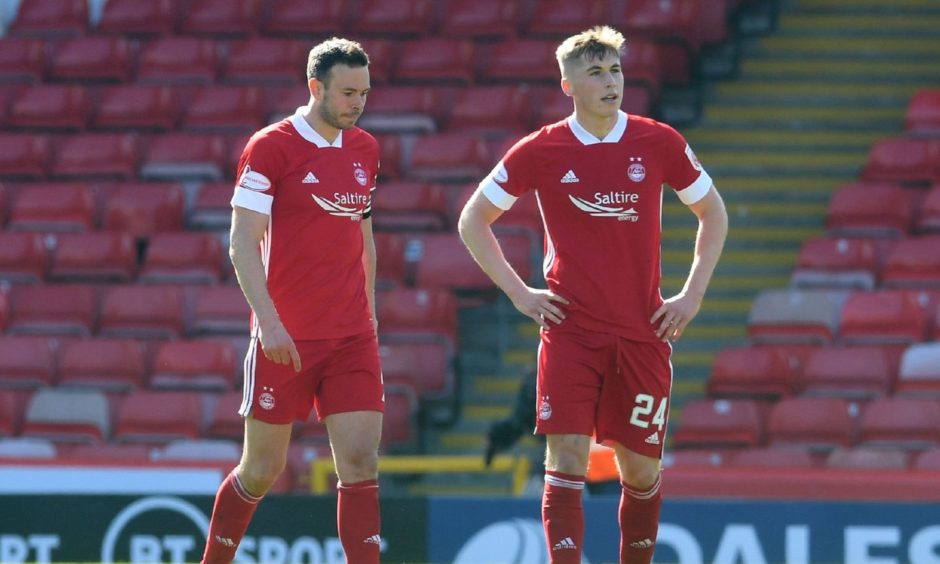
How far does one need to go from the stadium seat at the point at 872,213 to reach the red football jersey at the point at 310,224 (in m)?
7.92

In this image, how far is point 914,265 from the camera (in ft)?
42.4

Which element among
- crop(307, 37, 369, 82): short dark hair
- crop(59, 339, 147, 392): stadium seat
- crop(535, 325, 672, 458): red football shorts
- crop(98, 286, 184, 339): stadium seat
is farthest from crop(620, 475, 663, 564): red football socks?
crop(98, 286, 184, 339): stadium seat

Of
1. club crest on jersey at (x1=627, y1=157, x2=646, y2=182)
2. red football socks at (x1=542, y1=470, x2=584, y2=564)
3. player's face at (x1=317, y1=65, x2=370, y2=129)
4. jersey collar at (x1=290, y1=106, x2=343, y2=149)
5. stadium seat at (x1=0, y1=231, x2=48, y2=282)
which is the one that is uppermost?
player's face at (x1=317, y1=65, x2=370, y2=129)

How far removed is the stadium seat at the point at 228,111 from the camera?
15.4m

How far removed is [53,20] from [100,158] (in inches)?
109

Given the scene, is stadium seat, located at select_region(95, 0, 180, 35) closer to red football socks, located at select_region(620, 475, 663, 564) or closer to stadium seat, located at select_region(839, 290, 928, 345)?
stadium seat, located at select_region(839, 290, 928, 345)

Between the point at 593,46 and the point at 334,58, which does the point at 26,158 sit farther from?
the point at 593,46

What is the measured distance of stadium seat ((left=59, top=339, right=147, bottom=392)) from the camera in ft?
42.8

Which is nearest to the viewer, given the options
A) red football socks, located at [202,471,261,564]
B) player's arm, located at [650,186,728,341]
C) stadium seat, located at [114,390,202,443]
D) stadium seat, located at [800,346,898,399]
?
player's arm, located at [650,186,728,341]

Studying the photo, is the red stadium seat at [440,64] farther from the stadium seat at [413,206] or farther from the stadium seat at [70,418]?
the stadium seat at [70,418]

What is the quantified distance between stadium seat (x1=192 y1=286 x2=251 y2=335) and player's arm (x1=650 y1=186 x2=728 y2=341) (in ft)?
23.3

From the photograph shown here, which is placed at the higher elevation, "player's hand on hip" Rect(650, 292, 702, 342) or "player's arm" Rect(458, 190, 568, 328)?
"player's arm" Rect(458, 190, 568, 328)

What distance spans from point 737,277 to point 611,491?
4067 millimetres

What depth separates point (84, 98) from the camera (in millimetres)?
15945
